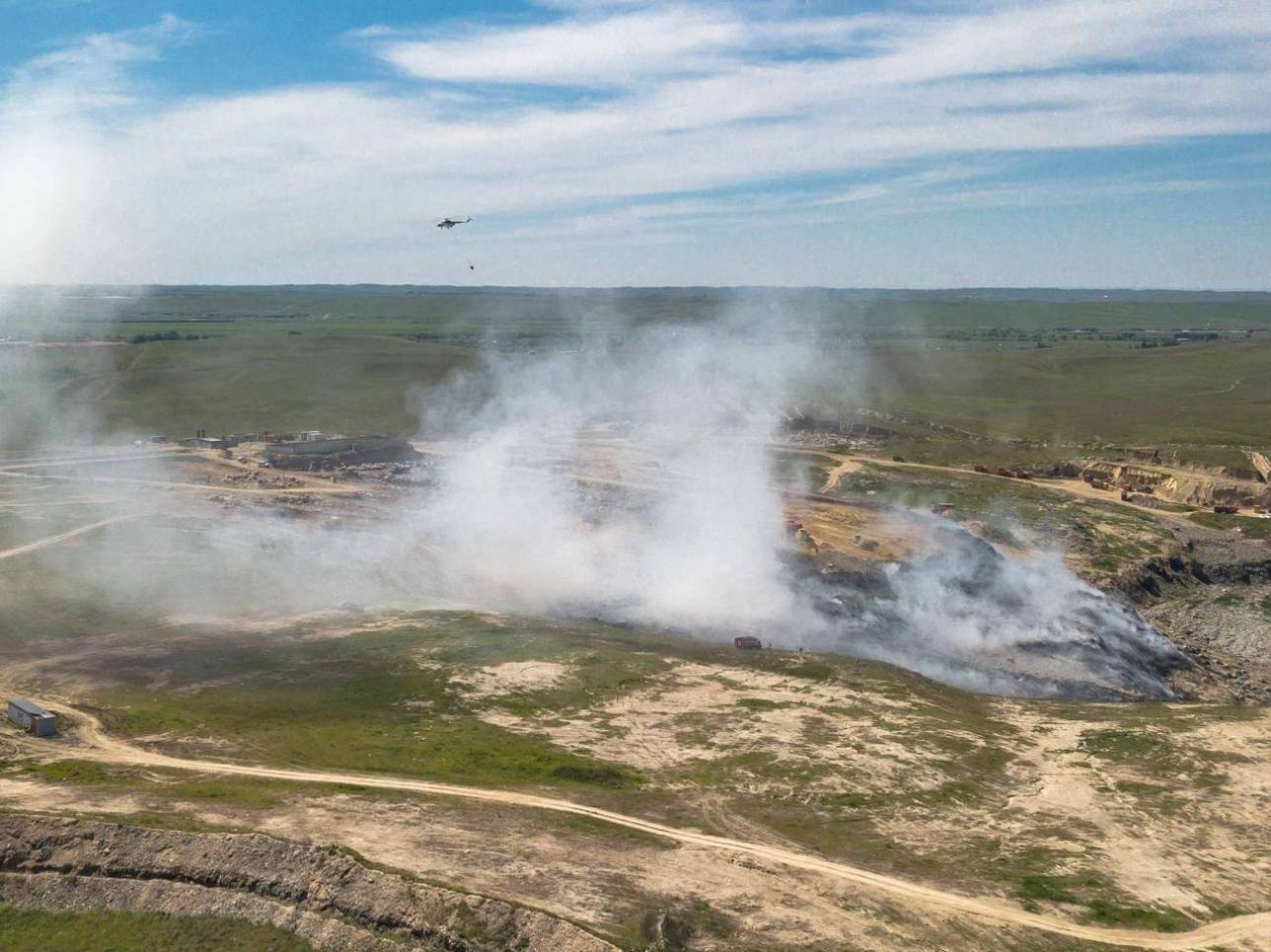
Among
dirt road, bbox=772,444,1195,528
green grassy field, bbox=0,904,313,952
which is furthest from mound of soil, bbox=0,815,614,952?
dirt road, bbox=772,444,1195,528

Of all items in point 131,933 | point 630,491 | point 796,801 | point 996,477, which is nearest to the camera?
point 131,933

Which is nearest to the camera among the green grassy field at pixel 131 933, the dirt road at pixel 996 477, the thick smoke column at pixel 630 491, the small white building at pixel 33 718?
the green grassy field at pixel 131 933

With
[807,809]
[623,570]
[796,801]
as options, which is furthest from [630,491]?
[807,809]

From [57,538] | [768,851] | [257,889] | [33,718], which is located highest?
[57,538]

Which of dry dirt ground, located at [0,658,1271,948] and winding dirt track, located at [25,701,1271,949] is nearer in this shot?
dry dirt ground, located at [0,658,1271,948]

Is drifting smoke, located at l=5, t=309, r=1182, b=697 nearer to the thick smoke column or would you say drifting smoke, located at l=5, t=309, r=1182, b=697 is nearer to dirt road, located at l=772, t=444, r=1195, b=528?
the thick smoke column

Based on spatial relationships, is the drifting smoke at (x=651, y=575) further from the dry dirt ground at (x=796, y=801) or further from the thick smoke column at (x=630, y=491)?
the dry dirt ground at (x=796, y=801)

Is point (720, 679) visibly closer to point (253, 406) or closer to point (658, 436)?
point (658, 436)

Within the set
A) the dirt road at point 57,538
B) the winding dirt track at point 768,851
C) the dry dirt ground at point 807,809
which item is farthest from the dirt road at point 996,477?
the winding dirt track at point 768,851

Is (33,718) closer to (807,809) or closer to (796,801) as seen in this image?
(796,801)
